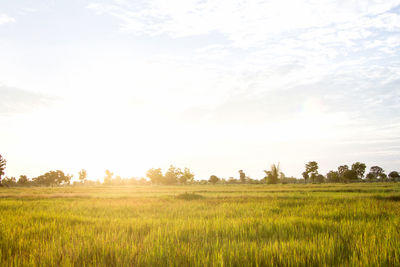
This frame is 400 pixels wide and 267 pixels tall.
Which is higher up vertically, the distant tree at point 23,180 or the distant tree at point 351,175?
the distant tree at point 351,175

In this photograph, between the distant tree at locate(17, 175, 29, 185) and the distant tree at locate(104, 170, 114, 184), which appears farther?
the distant tree at locate(104, 170, 114, 184)

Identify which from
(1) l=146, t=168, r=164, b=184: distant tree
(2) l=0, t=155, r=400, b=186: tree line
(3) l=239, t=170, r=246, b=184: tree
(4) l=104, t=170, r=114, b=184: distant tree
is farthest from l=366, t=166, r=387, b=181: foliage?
(4) l=104, t=170, r=114, b=184: distant tree

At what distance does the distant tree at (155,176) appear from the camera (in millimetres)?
103969

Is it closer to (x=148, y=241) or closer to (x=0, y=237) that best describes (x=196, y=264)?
(x=148, y=241)

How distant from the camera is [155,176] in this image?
346ft

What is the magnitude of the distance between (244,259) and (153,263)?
4.21 ft

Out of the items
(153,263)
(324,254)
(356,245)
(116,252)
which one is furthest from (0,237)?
(356,245)

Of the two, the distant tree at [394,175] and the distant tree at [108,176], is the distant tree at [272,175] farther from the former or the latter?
the distant tree at [108,176]

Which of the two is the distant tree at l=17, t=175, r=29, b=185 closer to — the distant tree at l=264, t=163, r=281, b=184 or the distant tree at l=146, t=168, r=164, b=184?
the distant tree at l=146, t=168, r=164, b=184

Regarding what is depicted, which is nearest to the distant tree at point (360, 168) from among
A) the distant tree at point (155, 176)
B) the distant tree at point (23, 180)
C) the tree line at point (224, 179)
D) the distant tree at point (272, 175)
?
the tree line at point (224, 179)

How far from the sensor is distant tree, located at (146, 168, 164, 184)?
104 meters

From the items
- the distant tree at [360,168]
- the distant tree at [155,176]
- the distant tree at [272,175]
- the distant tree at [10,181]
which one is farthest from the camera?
the distant tree at [155,176]

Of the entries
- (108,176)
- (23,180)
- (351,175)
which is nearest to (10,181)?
(23,180)

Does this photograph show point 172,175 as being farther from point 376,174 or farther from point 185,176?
point 376,174
